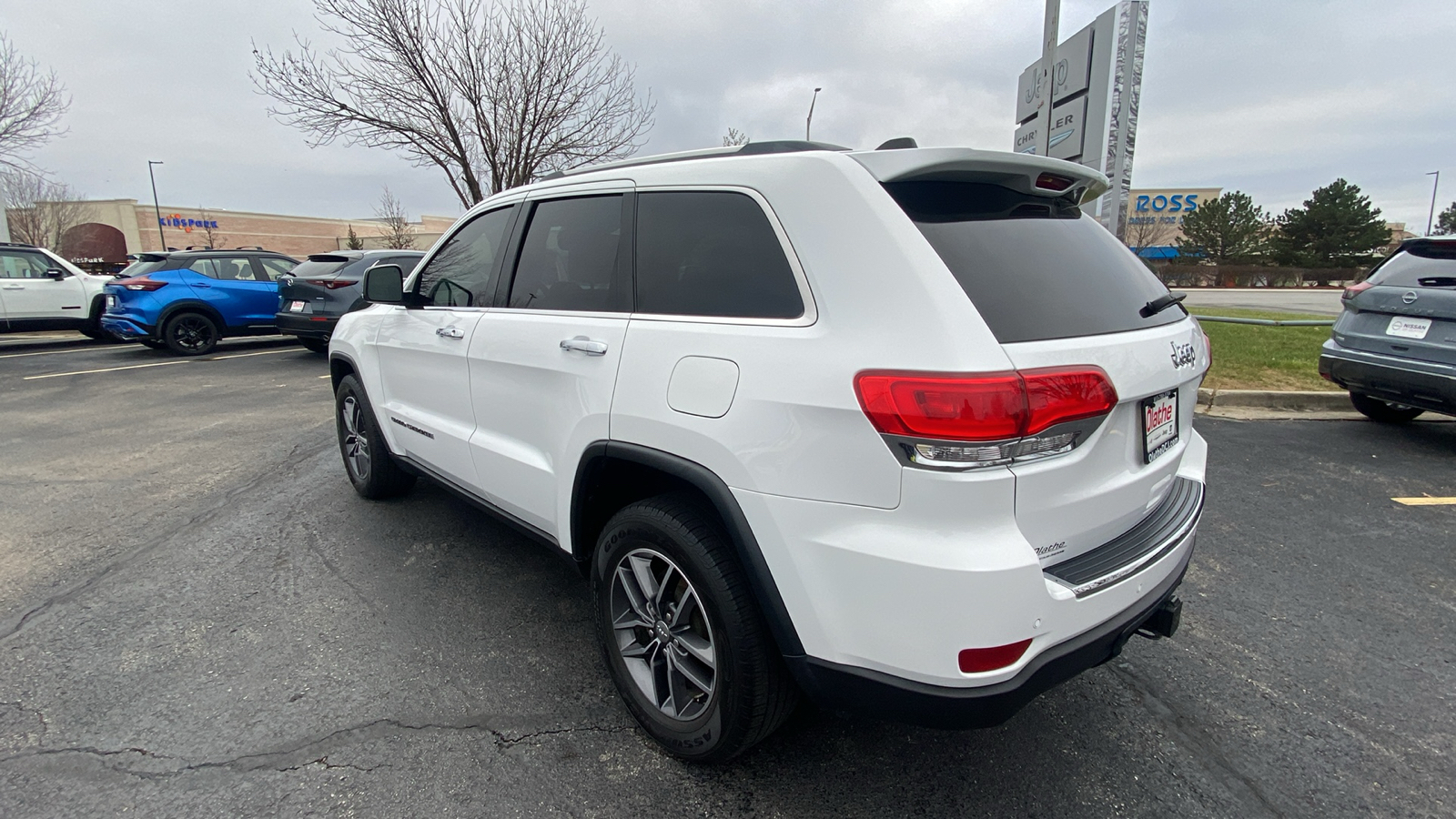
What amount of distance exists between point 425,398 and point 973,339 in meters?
2.75

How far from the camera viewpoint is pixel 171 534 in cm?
395

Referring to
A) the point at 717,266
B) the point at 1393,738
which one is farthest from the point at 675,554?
the point at 1393,738

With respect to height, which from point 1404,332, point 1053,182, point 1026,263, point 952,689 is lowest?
point 952,689

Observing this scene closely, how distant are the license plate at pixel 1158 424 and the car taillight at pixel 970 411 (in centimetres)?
46

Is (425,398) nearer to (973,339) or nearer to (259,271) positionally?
(973,339)

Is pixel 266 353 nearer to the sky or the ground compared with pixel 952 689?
nearer to the ground

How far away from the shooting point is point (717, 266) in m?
2.07

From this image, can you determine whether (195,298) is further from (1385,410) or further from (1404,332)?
(1385,410)

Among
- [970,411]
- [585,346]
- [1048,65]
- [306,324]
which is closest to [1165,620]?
[970,411]

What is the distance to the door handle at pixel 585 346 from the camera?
2270 millimetres

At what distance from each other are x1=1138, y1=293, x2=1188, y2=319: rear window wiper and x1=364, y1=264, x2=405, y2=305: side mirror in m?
3.16

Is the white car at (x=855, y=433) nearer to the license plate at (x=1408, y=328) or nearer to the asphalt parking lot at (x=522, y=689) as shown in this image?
the asphalt parking lot at (x=522, y=689)

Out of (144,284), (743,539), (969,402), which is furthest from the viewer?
(144,284)

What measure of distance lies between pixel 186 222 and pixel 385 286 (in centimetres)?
7642
